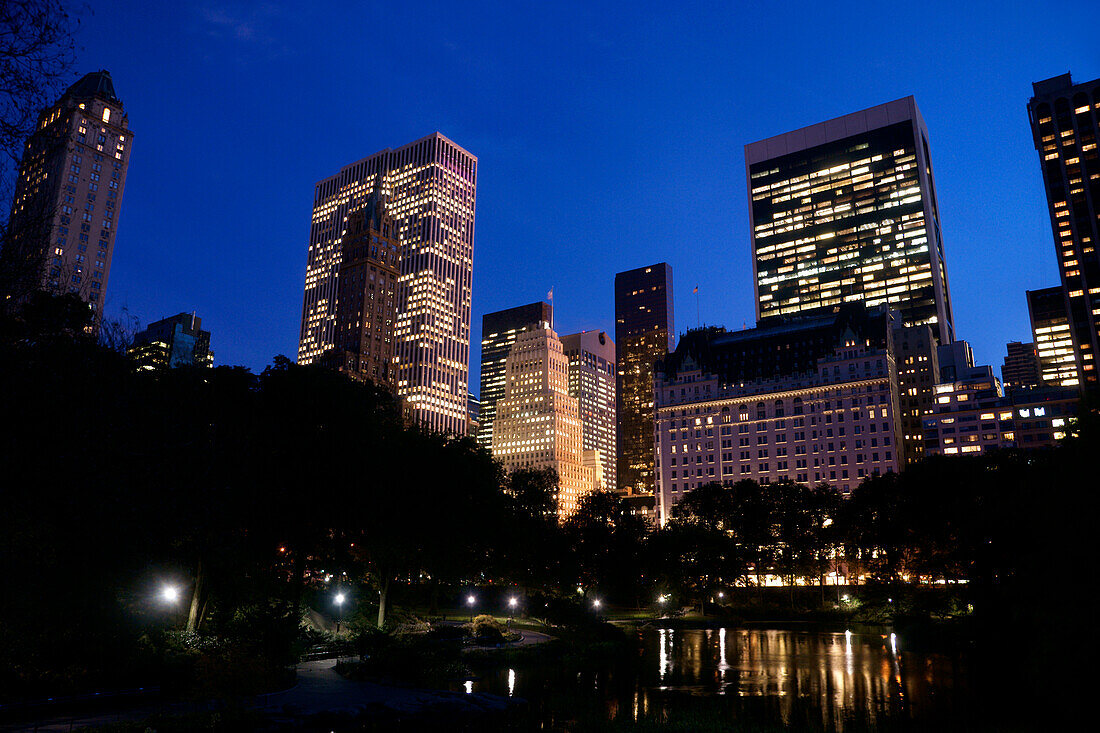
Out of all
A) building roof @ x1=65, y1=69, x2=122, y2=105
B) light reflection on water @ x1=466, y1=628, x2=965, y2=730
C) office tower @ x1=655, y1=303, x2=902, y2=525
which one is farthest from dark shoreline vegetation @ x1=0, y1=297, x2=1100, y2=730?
building roof @ x1=65, y1=69, x2=122, y2=105

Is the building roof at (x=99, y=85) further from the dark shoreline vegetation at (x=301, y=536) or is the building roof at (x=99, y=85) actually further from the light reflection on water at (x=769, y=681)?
the light reflection on water at (x=769, y=681)

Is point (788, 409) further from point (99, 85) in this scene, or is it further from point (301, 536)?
point (99, 85)

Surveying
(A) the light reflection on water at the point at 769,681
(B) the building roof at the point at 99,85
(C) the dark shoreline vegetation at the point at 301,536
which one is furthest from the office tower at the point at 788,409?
(B) the building roof at the point at 99,85

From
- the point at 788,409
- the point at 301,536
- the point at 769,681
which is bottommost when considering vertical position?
the point at 769,681

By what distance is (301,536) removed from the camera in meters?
42.9

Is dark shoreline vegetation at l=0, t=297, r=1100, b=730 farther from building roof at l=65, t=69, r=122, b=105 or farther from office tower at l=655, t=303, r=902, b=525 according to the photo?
building roof at l=65, t=69, r=122, b=105

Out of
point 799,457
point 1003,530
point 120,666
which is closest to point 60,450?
point 120,666

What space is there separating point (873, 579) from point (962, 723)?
68686 millimetres

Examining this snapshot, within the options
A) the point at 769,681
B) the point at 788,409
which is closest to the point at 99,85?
the point at 788,409

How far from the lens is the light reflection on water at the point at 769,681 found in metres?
30.3

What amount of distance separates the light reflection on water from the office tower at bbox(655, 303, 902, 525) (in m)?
121

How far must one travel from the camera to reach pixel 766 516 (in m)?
109

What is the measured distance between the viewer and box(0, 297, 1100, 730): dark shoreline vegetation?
20.5 m

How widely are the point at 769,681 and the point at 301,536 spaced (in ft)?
92.0
